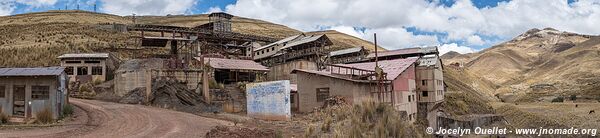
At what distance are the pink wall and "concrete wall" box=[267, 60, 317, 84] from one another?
39.7ft

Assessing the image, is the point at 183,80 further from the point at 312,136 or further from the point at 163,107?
the point at 312,136

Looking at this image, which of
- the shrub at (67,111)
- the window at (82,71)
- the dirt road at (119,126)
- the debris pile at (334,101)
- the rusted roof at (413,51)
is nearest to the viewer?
the dirt road at (119,126)

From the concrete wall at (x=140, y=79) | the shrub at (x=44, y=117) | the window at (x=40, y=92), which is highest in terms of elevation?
the concrete wall at (x=140, y=79)

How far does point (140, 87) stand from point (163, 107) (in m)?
3.59

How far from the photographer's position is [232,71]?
3891cm

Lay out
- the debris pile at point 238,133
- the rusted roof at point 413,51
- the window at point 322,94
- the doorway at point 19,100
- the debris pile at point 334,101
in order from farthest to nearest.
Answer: the rusted roof at point 413,51, the window at point 322,94, the debris pile at point 334,101, the doorway at point 19,100, the debris pile at point 238,133

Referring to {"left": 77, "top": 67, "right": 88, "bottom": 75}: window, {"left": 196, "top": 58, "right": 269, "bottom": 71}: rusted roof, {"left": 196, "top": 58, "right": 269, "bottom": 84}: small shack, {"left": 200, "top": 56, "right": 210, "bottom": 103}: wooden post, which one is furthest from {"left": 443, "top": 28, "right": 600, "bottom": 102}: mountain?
{"left": 77, "top": 67, "right": 88, "bottom": 75}: window

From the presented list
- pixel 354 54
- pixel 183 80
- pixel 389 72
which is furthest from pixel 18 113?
pixel 354 54

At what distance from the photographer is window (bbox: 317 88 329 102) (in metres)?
26.2

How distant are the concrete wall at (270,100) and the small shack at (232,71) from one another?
1110cm

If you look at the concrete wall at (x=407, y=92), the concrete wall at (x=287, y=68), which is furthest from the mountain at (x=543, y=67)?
the concrete wall at (x=287, y=68)

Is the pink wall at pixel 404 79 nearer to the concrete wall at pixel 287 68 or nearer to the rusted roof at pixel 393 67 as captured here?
the rusted roof at pixel 393 67

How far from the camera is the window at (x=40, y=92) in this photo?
20.2m

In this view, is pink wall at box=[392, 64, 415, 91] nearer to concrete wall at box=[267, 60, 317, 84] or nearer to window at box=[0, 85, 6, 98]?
concrete wall at box=[267, 60, 317, 84]
